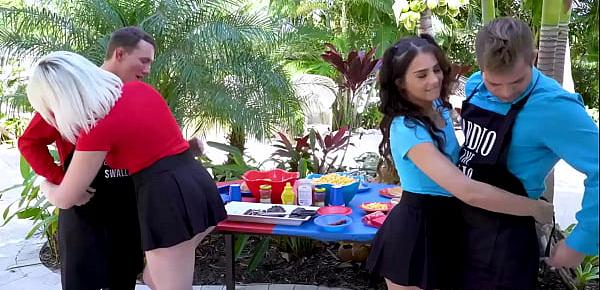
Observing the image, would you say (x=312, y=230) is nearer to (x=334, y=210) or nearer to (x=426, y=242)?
(x=334, y=210)

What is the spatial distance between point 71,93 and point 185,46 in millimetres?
2491

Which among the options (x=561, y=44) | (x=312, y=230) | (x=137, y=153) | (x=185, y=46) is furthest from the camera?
(x=185, y=46)

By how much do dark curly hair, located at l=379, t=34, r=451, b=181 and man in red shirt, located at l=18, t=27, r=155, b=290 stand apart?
44.7 inches

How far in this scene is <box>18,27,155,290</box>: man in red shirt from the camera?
254 centimetres

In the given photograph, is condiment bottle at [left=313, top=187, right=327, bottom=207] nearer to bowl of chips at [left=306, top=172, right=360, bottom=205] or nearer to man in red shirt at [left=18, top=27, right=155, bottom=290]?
bowl of chips at [left=306, top=172, right=360, bottom=205]

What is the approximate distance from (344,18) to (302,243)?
6.83m

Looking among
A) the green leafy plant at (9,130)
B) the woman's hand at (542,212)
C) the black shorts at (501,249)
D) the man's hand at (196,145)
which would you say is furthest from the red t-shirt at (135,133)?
the green leafy plant at (9,130)

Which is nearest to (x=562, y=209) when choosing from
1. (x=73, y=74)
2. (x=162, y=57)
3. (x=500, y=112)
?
(x=162, y=57)

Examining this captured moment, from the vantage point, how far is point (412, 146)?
6.28ft

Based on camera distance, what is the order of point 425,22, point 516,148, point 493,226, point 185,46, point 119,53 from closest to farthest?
point 516,148, point 493,226, point 119,53, point 425,22, point 185,46

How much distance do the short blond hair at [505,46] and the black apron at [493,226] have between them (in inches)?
6.0

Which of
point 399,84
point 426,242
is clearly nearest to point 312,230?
point 426,242

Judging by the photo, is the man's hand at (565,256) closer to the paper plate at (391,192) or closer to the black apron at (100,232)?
the paper plate at (391,192)

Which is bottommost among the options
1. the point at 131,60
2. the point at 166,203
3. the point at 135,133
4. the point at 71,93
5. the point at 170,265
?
the point at 170,265
